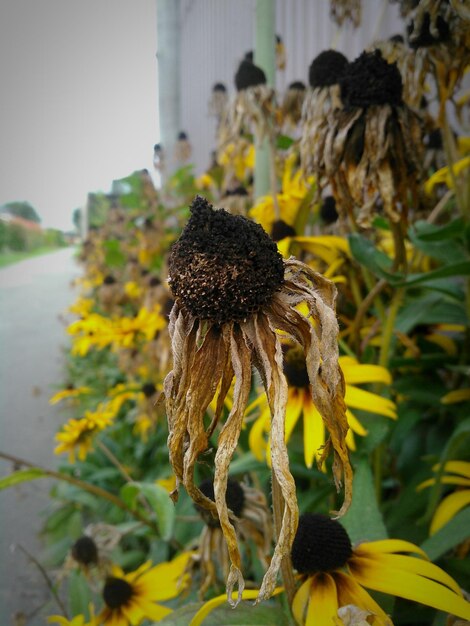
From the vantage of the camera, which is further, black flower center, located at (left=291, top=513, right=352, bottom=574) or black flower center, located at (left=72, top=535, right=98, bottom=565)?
black flower center, located at (left=72, top=535, right=98, bottom=565)

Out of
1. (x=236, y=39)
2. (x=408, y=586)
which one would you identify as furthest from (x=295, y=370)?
(x=236, y=39)

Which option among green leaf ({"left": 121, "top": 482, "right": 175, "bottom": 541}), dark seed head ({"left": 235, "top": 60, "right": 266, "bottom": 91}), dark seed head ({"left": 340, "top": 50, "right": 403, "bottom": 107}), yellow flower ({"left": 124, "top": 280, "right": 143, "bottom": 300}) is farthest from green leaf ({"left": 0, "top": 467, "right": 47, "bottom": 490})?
yellow flower ({"left": 124, "top": 280, "right": 143, "bottom": 300})

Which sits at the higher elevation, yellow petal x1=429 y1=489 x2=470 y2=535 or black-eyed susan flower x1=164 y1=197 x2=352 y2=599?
black-eyed susan flower x1=164 y1=197 x2=352 y2=599

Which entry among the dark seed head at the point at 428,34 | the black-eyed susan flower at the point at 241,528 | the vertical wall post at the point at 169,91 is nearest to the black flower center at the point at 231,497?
the black-eyed susan flower at the point at 241,528

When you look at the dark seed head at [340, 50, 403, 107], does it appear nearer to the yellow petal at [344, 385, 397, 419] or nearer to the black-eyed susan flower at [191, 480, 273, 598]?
the yellow petal at [344, 385, 397, 419]

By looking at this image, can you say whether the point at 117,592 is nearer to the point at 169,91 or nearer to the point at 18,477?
the point at 18,477

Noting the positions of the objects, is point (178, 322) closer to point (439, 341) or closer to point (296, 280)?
point (296, 280)

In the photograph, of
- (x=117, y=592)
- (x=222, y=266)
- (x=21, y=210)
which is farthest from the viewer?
(x=21, y=210)
